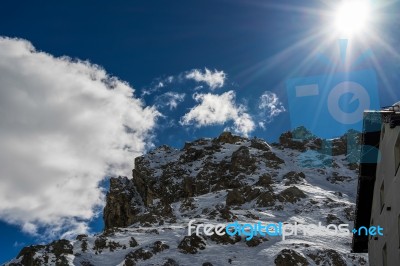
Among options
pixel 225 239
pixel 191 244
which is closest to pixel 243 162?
pixel 225 239

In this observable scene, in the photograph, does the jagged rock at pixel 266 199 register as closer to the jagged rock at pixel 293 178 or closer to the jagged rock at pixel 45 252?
the jagged rock at pixel 293 178

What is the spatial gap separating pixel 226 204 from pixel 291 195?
39.9 feet

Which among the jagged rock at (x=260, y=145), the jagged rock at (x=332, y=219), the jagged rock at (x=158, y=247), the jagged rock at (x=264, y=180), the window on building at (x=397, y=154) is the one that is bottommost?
the jagged rock at (x=158, y=247)

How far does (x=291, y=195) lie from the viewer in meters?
85.6

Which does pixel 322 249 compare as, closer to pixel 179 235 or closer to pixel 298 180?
pixel 179 235

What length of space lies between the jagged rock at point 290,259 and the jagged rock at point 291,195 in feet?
106

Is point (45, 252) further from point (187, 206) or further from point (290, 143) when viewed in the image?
point (290, 143)

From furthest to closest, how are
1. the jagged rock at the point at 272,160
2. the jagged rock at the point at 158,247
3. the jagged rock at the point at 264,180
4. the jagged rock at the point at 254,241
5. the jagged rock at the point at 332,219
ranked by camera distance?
the jagged rock at the point at 272,160, the jagged rock at the point at 264,180, the jagged rock at the point at 332,219, the jagged rock at the point at 254,241, the jagged rock at the point at 158,247

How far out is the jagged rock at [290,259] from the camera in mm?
50312

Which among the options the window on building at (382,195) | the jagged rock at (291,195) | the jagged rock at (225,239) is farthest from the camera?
the jagged rock at (291,195)

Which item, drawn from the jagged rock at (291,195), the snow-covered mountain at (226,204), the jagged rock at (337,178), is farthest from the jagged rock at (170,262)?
the jagged rock at (337,178)

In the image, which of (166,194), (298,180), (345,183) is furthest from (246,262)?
(166,194)

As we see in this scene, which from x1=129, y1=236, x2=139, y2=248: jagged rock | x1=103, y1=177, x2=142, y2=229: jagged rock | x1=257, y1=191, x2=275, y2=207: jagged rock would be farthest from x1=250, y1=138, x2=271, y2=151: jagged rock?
x1=129, y1=236, x2=139, y2=248: jagged rock

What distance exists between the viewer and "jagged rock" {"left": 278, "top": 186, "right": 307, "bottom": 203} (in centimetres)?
8438
